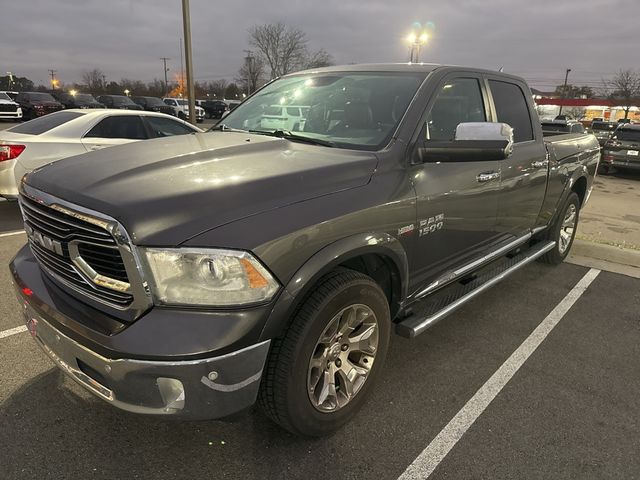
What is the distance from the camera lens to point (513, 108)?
4238mm

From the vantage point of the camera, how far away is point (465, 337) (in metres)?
3.80

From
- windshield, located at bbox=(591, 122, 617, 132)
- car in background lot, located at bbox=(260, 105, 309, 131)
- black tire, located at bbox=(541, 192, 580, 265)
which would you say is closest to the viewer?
car in background lot, located at bbox=(260, 105, 309, 131)

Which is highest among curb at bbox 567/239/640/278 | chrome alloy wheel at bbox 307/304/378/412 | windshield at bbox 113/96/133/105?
windshield at bbox 113/96/133/105

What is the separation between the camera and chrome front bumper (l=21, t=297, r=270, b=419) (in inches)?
75.7

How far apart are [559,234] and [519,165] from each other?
5.67 ft

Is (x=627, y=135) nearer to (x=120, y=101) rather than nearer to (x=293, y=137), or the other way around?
(x=293, y=137)

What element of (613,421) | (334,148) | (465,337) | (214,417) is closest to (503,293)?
(465,337)

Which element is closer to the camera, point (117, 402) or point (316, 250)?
point (117, 402)

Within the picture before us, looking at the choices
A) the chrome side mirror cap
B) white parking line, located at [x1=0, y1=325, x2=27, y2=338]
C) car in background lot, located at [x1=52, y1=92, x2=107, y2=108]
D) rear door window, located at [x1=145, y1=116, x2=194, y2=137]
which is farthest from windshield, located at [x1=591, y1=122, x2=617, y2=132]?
car in background lot, located at [x1=52, y1=92, x2=107, y2=108]

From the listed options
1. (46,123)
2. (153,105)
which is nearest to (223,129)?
(46,123)

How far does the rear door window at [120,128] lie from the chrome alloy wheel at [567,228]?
6.19 metres

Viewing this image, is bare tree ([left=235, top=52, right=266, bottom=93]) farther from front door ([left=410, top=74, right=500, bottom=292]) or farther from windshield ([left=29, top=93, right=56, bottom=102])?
front door ([left=410, top=74, right=500, bottom=292])

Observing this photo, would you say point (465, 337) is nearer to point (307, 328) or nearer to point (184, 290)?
point (307, 328)

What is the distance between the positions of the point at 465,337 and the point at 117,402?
2.65 m
